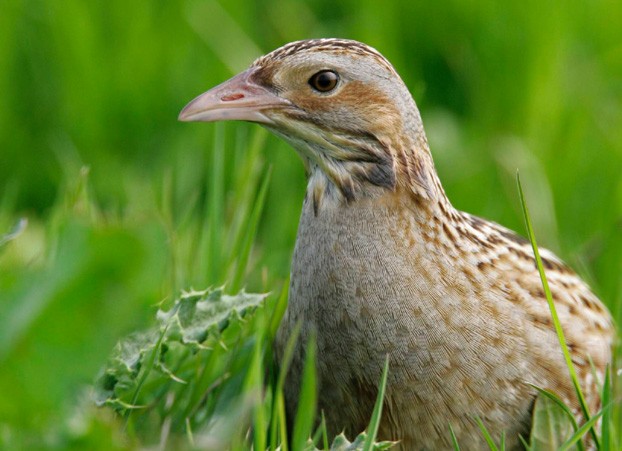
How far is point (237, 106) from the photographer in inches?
115

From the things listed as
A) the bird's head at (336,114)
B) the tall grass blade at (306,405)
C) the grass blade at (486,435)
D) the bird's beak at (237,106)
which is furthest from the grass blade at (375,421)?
the bird's beak at (237,106)

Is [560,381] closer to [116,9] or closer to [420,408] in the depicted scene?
[420,408]

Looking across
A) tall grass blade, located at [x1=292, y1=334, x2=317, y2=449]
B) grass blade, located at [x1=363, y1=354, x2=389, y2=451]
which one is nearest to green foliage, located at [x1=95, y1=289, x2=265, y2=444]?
tall grass blade, located at [x1=292, y1=334, x2=317, y2=449]

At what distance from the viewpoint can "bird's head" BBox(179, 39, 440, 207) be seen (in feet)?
9.52

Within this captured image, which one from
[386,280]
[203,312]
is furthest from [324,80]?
[203,312]

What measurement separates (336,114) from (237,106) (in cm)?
25

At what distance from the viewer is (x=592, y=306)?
11.0 ft

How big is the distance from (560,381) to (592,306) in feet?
1.63

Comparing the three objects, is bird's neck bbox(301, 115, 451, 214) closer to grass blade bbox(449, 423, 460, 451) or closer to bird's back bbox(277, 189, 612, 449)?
bird's back bbox(277, 189, 612, 449)

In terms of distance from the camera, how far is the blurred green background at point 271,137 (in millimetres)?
4863

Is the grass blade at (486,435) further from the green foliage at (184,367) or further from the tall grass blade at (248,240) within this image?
the tall grass blade at (248,240)

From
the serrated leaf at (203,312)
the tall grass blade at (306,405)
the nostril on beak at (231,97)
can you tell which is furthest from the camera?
the nostril on beak at (231,97)

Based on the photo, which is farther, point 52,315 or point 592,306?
point 592,306

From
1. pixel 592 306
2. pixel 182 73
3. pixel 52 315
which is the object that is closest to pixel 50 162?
pixel 182 73
